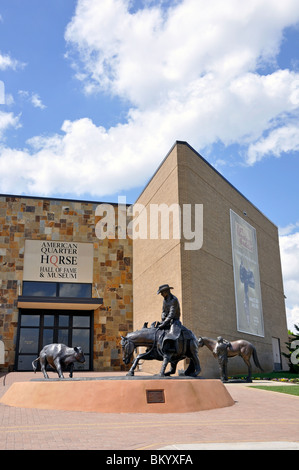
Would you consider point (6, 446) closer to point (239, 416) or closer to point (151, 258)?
point (239, 416)

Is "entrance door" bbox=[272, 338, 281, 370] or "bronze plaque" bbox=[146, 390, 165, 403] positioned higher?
"entrance door" bbox=[272, 338, 281, 370]

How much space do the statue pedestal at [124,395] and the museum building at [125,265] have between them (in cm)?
1345

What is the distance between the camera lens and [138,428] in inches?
307

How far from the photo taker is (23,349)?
2889cm

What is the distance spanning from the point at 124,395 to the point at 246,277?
21.8 m

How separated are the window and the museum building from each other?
0.07 metres

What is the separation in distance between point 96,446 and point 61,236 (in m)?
25.7

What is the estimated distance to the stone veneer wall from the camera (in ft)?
96.1

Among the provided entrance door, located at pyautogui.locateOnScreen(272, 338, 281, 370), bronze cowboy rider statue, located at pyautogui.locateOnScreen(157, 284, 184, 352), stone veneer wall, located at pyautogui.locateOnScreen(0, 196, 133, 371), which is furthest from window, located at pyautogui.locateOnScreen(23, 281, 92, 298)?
bronze cowboy rider statue, located at pyautogui.locateOnScreen(157, 284, 184, 352)

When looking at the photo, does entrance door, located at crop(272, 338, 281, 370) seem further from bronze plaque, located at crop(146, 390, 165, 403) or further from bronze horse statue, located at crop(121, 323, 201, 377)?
A: bronze plaque, located at crop(146, 390, 165, 403)

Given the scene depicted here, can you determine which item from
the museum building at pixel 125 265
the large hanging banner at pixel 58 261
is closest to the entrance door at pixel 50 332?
the museum building at pixel 125 265

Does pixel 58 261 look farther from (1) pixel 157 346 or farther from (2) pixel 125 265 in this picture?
(1) pixel 157 346

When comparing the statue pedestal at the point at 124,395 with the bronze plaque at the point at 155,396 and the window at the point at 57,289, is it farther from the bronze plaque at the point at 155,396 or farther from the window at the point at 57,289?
the window at the point at 57,289

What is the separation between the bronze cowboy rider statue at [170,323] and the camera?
11534mm
